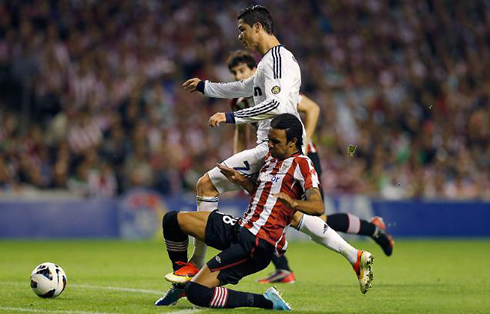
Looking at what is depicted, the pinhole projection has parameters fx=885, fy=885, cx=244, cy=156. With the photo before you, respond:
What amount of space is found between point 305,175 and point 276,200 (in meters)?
0.30

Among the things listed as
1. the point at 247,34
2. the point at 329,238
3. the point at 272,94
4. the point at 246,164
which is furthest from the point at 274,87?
the point at 329,238

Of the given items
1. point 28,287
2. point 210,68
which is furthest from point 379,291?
point 210,68

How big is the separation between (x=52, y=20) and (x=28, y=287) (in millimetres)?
12029

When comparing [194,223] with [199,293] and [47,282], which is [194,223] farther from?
[47,282]

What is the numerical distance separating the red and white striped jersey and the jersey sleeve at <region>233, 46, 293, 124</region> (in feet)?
1.97

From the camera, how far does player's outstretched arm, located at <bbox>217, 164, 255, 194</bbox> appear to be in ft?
22.2

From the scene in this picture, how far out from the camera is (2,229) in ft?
54.0

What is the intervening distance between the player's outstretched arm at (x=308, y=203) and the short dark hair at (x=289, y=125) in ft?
1.64

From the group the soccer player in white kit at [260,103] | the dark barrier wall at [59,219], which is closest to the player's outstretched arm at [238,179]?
the soccer player in white kit at [260,103]

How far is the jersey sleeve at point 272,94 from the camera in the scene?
23.4ft

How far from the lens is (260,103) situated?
7.30 meters

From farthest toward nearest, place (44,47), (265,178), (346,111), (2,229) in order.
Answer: (346,111), (44,47), (2,229), (265,178)

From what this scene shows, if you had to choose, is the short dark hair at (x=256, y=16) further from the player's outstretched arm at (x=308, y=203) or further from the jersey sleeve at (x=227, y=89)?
the player's outstretched arm at (x=308, y=203)

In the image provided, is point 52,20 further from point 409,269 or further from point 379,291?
point 379,291
